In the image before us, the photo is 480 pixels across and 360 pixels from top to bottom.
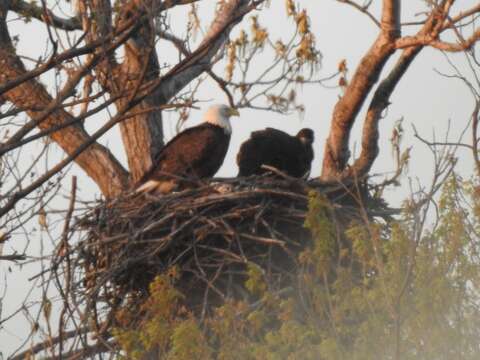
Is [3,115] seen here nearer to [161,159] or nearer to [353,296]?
[161,159]

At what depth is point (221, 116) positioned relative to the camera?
33.1 feet

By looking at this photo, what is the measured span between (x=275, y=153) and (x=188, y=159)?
82cm

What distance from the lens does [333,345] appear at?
5352 millimetres

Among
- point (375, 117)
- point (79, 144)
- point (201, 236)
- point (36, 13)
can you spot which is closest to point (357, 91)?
point (375, 117)

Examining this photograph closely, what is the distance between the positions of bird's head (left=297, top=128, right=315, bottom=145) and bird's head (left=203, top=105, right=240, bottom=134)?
64cm

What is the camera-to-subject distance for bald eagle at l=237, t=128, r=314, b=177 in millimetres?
9742

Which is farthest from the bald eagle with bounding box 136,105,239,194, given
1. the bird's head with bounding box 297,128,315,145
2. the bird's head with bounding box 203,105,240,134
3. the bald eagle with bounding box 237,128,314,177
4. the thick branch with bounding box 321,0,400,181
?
the thick branch with bounding box 321,0,400,181

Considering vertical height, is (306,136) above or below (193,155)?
above

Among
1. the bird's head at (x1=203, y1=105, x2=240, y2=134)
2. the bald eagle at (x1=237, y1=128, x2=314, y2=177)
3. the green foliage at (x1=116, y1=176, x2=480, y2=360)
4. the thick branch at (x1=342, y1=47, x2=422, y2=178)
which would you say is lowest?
the green foliage at (x1=116, y1=176, x2=480, y2=360)

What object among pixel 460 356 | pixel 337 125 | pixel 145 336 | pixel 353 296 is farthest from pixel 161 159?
pixel 460 356

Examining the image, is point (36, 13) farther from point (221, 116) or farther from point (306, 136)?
point (306, 136)

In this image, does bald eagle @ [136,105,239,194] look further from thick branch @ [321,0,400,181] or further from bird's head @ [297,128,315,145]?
thick branch @ [321,0,400,181]

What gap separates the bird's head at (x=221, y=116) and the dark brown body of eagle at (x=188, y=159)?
52 mm

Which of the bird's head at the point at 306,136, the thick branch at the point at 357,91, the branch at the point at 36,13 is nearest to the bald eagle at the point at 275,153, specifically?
the bird's head at the point at 306,136
